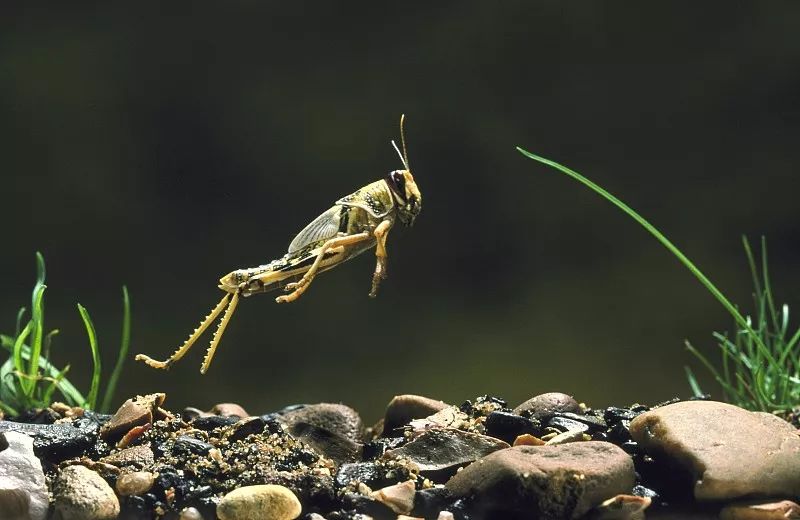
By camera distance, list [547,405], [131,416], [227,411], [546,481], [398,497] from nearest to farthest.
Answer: [546,481], [398,497], [131,416], [547,405], [227,411]

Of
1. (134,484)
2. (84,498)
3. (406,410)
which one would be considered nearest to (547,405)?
(406,410)

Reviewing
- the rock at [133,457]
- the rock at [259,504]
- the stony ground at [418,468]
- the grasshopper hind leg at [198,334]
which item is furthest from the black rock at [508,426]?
the rock at [133,457]

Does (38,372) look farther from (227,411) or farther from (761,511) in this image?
(761,511)

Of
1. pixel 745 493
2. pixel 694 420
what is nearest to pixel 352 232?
pixel 694 420

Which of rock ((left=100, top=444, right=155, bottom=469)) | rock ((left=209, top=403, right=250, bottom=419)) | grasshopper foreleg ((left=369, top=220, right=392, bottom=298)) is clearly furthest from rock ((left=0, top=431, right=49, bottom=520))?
grasshopper foreleg ((left=369, top=220, right=392, bottom=298))

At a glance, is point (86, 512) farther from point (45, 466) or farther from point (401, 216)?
point (401, 216)

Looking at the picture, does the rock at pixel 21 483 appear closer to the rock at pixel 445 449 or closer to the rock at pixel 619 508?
the rock at pixel 445 449
